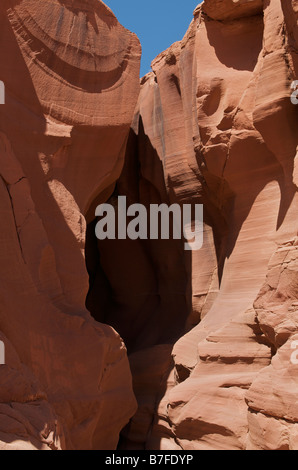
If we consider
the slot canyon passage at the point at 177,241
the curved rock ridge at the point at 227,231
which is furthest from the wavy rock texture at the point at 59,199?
the curved rock ridge at the point at 227,231

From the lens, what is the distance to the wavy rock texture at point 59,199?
5.02 meters

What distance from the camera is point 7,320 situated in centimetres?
486

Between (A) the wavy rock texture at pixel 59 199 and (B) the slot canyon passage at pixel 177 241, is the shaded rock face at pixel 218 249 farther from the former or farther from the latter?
(A) the wavy rock texture at pixel 59 199

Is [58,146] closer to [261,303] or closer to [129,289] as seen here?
[261,303]

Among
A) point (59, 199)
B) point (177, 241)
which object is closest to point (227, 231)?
point (177, 241)

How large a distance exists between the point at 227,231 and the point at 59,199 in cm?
243

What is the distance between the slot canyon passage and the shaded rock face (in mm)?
21

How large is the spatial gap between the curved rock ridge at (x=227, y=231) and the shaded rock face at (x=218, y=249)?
0.05 feet

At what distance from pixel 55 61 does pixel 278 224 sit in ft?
9.94

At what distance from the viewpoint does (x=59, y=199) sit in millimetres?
6023

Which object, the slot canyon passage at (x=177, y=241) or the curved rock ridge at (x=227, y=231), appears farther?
the curved rock ridge at (x=227, y=231)
